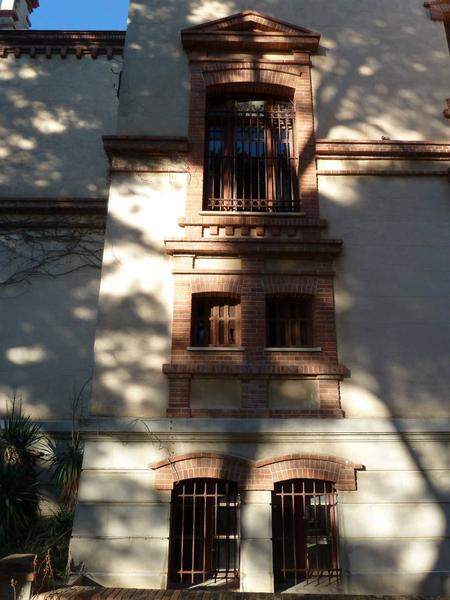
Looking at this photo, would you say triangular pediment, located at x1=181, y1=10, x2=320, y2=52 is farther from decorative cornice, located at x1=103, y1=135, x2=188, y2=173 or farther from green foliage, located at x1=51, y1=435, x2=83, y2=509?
green foliage, located at x1=51, y1=435, x2=83, y2=509

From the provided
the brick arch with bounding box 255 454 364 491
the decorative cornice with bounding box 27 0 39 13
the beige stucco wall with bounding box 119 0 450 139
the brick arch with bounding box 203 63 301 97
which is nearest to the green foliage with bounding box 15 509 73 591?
the brick arch with bounding box 255 454 364 491

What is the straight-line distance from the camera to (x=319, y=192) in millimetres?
9680

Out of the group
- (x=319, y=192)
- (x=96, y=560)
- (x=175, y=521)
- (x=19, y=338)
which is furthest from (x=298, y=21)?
(x=96, y=560)

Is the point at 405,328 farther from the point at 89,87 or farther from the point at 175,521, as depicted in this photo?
the point at 89,87

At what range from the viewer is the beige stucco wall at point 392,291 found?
838cm

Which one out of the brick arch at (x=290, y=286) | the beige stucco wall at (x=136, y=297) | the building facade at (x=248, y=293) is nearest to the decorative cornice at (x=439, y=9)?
the building facade at (x=248, y=293)

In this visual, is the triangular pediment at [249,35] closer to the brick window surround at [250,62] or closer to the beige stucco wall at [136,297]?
the brick window surround at [250,62]

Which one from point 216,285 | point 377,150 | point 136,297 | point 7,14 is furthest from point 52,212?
point 7,14

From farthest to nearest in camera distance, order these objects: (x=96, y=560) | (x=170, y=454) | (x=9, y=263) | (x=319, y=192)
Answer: (x=9, y=263) → (x=319, y=192) → (x=170, y=454) → (x=96, y=560)

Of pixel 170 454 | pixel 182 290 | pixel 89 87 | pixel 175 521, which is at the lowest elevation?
pixel 175 521

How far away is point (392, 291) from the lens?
8.95 m

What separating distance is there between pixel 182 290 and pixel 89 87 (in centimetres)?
691

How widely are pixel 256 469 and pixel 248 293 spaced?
2.86 metres

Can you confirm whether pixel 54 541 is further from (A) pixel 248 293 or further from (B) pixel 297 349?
(A) pixel 248 293
